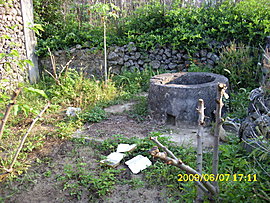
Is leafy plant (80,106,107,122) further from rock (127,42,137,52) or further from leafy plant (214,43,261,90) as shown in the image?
leafy plant (214,43,261,90)

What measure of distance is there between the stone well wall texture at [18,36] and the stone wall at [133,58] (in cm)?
68

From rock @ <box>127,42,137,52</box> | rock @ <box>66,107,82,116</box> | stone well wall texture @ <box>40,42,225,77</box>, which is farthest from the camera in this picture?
rock @ <box>127,42,137,52</box>

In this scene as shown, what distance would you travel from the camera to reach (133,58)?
7.25 meters

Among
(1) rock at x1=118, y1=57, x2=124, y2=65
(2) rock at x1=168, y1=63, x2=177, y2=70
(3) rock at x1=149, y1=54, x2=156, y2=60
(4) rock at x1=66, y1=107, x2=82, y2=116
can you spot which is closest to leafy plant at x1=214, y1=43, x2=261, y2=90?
(2) rock at x1=168, y1=63, x2=177, y2=70

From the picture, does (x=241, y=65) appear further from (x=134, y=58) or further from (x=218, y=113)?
(x=218, y=113)

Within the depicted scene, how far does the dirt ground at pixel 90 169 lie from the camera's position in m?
2.60

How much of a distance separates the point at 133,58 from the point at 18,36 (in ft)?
10.4

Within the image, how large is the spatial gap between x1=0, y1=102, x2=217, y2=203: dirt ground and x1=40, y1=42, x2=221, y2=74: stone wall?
2.90 m

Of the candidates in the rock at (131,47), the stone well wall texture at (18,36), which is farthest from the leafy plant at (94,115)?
the rock at (131,47)

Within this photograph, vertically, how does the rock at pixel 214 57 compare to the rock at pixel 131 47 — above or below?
below

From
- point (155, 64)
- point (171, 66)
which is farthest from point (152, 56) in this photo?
point (171, 66)

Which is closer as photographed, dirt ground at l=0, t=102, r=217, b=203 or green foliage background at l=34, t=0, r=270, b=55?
dirt ground at l=0, t=102, r=217, b=203

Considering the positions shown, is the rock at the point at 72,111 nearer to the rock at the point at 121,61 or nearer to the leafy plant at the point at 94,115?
the leafy plant at the point at 94,115

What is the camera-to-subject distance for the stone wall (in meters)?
6.87
